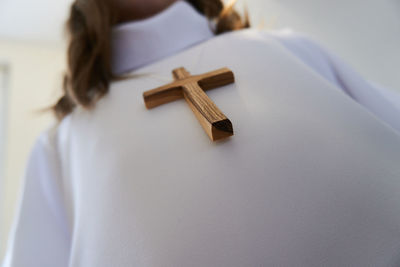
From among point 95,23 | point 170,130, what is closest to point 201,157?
point 170,130

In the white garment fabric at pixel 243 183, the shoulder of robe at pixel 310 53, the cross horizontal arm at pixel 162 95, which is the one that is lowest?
the white garment fabric at pixel 243 183

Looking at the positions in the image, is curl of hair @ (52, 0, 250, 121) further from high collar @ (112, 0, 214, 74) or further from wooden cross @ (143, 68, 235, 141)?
wooden cross @ (143, 68, 235, 141)

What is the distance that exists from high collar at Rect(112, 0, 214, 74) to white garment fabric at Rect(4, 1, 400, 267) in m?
0.19

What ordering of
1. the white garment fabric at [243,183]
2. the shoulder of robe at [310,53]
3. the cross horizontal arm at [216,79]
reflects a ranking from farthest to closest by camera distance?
the shoulder of robe at [310,53] → the cross horizontal arm at [216,79] → the white garment fabric at [243,183]

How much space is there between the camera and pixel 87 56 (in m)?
0.65

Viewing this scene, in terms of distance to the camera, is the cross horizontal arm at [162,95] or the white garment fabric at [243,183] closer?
the white garment fabric at [243,183]

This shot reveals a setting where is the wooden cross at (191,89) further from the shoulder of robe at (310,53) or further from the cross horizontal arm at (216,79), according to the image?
the shoulder of robe at (310,53)

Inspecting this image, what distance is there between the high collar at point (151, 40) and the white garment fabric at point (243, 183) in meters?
0.19

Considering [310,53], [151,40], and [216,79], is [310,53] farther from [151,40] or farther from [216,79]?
[151,40]

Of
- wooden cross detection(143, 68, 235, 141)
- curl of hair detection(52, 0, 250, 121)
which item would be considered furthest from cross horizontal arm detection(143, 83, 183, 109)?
curl of hair detection(52, 0, 250, 121)

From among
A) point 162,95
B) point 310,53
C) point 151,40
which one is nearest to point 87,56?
point 151,40

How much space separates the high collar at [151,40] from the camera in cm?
66

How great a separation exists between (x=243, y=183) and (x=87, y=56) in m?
0.54

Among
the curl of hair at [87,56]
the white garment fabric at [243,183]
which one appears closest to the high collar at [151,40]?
the curl of hair at [87,56]
